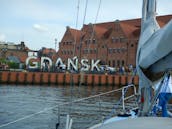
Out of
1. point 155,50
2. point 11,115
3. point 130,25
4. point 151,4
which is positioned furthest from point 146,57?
point 130,25

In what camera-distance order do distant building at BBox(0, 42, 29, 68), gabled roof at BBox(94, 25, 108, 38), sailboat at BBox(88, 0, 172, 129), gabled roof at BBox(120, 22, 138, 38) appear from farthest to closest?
distant building at BBox(0, 42, 29, 68) < gabled roof at BBox(94, 25, 108, 38) < gabled roof at BBox(120, 22, 138, 38) < sailboat at BBox(88, 0, 172, 129)

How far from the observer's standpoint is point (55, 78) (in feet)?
166

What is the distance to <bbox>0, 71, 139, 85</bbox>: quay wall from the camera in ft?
157

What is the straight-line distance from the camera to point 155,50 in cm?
498

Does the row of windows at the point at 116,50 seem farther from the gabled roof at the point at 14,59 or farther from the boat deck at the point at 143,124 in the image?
the boat deck at the point at 143,124

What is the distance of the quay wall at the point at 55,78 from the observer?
47938 millimetres

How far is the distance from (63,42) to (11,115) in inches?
2856

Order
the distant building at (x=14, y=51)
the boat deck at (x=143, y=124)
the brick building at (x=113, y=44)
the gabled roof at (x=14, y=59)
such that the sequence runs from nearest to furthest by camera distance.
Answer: the boat deck at (x=143, y=124) → the brick building at (x=113, y=44) → the gabled roof at (x=14, y=59) → the distant building at (x=14, y=51)

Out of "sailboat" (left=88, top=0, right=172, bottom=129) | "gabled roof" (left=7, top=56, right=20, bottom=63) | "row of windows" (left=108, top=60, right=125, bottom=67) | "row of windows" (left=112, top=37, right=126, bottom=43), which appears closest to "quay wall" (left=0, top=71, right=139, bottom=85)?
"row of windows" (left=108, top=60, right=125, bottom=67)

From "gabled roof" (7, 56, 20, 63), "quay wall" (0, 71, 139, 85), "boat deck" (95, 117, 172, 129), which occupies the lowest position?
"boat deck" (95, 117, 172, 129)

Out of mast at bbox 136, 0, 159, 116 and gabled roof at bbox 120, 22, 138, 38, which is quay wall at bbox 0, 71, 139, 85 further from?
mast at bbox 136, 0, 159, 116

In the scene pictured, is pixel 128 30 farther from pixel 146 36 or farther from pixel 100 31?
pixel 146 36

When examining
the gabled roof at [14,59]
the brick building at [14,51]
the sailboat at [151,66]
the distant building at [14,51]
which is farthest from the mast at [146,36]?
the brick building at [14,51]

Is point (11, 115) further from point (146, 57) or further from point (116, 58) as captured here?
point (116, 58)
